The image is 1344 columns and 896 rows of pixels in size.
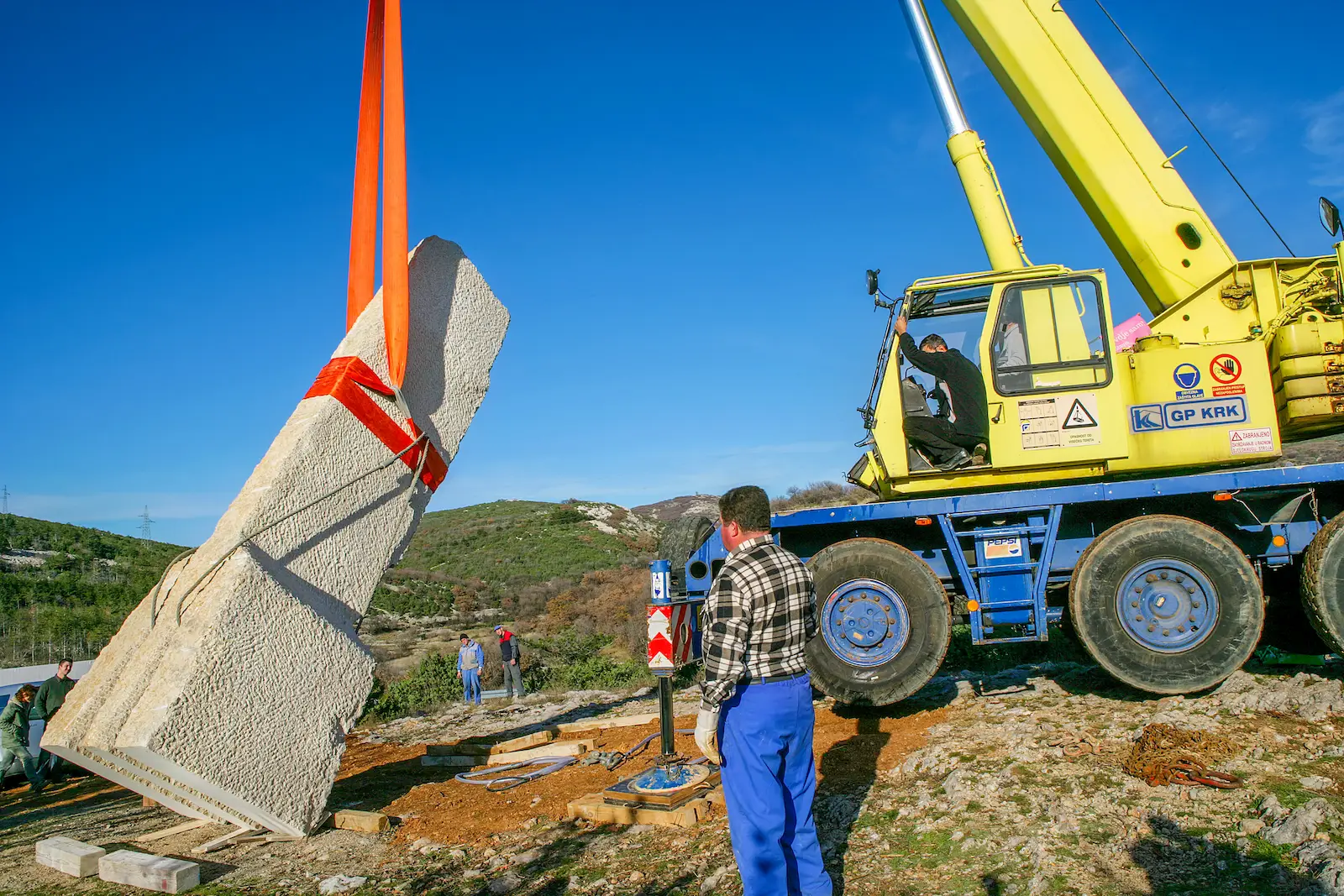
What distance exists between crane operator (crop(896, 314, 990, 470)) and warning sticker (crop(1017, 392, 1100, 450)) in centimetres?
30

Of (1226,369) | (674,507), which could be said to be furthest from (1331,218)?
(674,507)

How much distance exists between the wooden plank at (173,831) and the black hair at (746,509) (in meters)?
4.19

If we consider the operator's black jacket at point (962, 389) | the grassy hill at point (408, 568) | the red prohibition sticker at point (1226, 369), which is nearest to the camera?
the red prohibition sticker at point (1226, 369)

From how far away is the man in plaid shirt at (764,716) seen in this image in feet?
11.2

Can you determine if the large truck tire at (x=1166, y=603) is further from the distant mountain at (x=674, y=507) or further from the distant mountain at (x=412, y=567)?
the distant mountain at (x=674, y=507)

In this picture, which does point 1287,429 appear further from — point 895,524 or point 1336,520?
point 895,524

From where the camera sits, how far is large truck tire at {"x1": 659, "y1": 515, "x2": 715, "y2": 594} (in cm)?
766

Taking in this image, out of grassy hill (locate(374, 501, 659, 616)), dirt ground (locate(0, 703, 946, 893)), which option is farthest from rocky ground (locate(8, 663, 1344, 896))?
grassy hill (locate(374, 501, 659, 616))

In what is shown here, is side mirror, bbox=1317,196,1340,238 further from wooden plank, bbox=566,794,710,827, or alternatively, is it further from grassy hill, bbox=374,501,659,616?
grassy hill, bbox=374,501,659,616

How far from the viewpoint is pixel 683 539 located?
7.88 m

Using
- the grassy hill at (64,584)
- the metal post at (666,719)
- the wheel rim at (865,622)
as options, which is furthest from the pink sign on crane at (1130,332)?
the grassy hill at (64,584)

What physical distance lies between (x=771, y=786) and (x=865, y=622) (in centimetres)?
359

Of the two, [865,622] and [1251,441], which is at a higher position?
[1251,441]

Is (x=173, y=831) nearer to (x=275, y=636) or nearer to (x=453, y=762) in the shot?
(x=275, y=636)
